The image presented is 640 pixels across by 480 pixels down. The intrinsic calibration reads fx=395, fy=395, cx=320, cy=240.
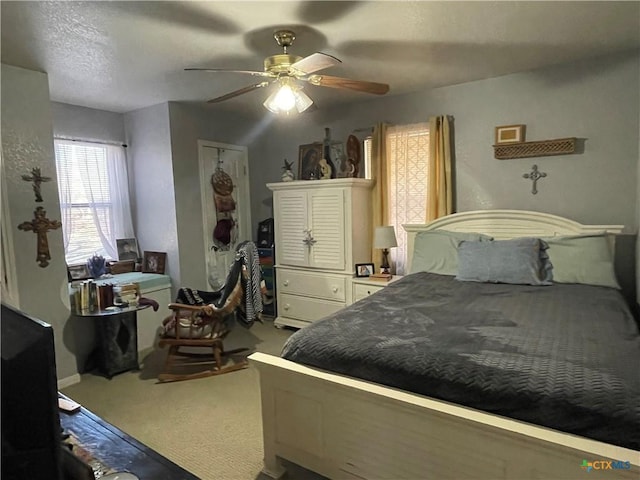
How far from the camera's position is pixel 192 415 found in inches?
101

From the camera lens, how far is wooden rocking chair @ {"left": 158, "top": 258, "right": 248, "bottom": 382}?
122 inches

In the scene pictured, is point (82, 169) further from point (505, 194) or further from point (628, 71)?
point (628, 71)

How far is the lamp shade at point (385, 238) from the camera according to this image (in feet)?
11.9

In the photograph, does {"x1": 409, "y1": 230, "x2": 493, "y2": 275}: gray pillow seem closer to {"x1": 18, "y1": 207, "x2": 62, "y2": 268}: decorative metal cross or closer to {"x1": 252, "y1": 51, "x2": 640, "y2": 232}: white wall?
{"x1": 252, "y1": 51, "x2": 640, "y2": 232}: white wall

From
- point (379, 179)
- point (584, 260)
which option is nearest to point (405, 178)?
point (379, 179)

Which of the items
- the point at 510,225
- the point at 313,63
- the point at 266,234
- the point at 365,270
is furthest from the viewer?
the point at 266,234

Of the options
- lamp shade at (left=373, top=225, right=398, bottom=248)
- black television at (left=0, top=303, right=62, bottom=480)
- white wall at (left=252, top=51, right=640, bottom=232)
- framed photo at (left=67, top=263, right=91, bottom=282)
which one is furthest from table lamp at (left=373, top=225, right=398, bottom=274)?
black television at (left=0, top=303, right=62, bottom=480)

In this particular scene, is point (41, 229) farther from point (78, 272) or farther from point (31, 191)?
point (78, 272)

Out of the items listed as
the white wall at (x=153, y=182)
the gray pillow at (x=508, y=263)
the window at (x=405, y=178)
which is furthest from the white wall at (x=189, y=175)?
the gray pillow at (x=508, y=263)

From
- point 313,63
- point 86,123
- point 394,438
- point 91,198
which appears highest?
point 86,123

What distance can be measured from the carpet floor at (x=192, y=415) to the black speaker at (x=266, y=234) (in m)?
1.75

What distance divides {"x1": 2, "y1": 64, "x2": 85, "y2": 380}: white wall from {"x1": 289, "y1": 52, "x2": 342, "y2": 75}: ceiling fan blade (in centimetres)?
203

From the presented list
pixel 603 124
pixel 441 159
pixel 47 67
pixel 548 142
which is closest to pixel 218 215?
pixel 47 67

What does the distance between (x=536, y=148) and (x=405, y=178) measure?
1.15 m
